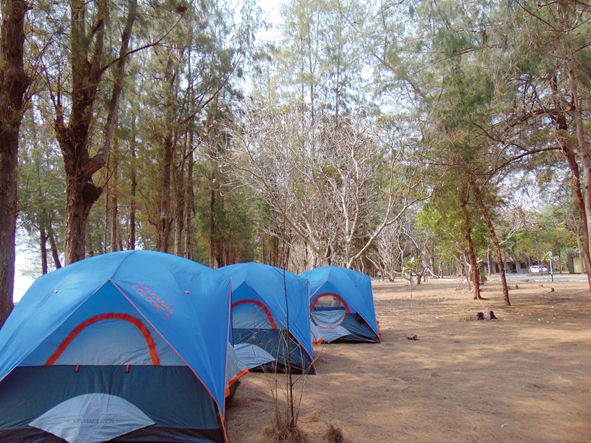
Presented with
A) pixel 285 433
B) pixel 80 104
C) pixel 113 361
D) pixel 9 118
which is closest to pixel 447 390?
pixel 285 433

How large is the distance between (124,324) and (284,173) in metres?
9.94

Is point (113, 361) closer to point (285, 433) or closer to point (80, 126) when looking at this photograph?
point (285, 433)

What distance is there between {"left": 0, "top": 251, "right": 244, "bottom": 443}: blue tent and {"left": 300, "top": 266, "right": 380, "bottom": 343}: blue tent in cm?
412

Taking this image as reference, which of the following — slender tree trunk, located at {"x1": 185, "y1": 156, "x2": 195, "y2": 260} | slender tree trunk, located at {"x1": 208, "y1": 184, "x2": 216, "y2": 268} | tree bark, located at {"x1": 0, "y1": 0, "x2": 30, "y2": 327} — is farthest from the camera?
slender tree trunk, located at {"x1": 208, "y1": 184, "x2": 216, "y2": 268}

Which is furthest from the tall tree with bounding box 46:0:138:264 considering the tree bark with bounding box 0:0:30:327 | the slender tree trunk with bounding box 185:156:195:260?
the slender tree trunk with bounding box 185:156:195:260

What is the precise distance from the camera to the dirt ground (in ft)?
11.2

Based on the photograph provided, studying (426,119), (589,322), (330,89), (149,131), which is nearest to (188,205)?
(149,131)

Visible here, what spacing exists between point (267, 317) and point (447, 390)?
263 cm

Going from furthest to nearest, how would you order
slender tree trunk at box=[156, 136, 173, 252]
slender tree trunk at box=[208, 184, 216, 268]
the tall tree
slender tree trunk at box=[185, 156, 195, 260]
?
slender tree trunk at box=[208, 184, 216, 268], slender tree trunk at box=[185, 156, 195, 260], slender tree trunk at box=[156, 136, 173, 252], the tall tree

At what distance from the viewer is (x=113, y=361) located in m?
3.45

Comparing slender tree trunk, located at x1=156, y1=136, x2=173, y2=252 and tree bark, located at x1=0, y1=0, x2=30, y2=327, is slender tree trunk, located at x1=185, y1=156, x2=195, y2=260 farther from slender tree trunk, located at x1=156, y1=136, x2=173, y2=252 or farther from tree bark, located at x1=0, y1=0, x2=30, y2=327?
tree bark, located at x1=0, y1=0, x2=30, y2=327

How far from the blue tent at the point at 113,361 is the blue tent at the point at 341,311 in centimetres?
412

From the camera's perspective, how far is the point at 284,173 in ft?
42.8

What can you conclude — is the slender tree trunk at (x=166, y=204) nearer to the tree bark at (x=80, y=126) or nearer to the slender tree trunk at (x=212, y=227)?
the tree bark at (x=80, y=126)
